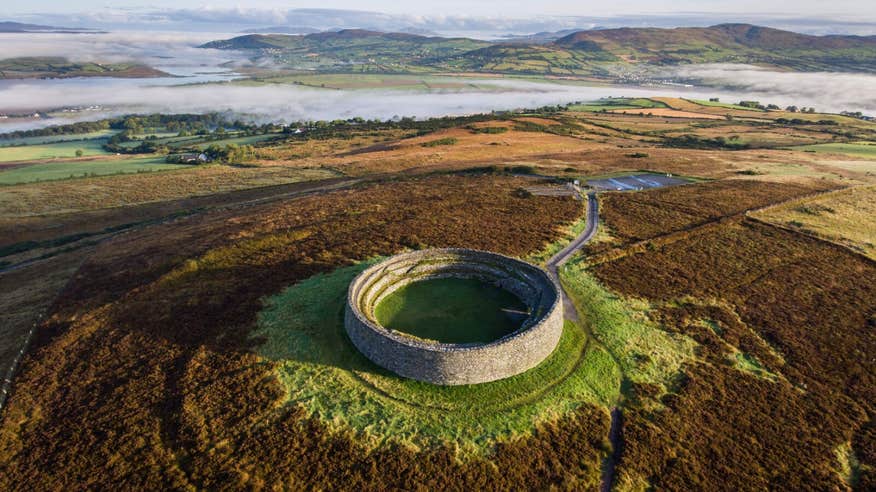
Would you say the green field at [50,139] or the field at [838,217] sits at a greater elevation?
the field at [838,217]

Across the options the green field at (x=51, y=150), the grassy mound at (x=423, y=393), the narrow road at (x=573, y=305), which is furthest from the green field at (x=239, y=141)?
the grassy mound at (x=423, y=393)

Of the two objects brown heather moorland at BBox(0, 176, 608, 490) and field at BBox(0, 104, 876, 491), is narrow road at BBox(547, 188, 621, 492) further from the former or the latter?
brown heather moorland at BBox(0, 176, 608, 490)

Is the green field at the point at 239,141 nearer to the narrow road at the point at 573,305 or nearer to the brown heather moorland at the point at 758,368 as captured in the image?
the narrow road at the point at 573,305

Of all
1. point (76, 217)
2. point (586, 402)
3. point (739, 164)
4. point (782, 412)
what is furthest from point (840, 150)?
point (76, 217)

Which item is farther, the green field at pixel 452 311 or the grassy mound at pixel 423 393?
the green field at pixel 452 311

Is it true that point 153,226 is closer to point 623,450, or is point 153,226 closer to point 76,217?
point 76,217

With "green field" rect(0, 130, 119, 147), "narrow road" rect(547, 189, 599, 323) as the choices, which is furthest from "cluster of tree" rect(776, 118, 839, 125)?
"green field" rect(0, 130, 119, 147)
